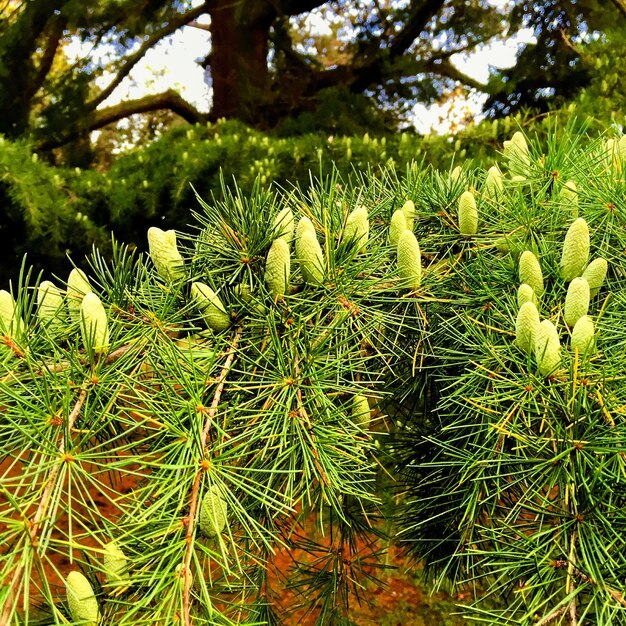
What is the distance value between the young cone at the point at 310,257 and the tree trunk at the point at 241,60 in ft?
16.4

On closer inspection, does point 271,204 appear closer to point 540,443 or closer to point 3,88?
point 540,443

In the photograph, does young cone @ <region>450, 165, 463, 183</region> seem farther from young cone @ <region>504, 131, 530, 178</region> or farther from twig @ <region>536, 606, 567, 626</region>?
Answer: twig @ <region>536, 606, 567, 626</region>

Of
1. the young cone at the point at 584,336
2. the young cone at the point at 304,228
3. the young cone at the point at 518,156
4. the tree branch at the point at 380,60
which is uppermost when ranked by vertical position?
the tree branch at the point at 380,60

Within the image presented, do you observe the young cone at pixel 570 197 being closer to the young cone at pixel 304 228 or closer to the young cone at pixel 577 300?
the young cone at pixel 577 300

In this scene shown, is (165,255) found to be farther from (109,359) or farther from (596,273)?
(596,273)

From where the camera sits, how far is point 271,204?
0.94 m

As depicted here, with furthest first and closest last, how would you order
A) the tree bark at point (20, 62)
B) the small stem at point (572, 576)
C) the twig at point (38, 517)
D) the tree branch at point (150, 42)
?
1. the tree branch at point (150, 42)
2. the tree bark at point (20, 62)
3. the small stem at point (572, 576)
4. the twig at point (38, 517)

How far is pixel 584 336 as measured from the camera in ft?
2.53

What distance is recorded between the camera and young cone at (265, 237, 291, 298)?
0.83 meters

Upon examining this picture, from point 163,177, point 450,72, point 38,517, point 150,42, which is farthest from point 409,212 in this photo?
point 450,72

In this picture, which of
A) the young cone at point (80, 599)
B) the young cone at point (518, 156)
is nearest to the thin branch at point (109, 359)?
the young cone at point (80, 599)

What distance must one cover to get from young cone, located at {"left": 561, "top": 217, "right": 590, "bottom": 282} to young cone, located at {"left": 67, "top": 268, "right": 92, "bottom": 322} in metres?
0.69

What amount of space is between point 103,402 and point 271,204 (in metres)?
0.38

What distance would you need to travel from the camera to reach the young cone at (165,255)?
90 cm
